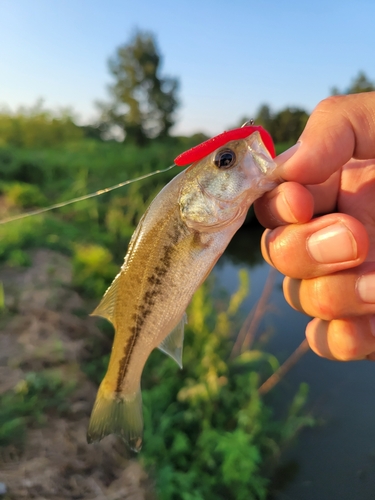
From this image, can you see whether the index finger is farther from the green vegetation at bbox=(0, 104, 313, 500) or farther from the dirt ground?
the dirt ground

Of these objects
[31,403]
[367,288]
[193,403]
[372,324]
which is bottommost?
[193,403]

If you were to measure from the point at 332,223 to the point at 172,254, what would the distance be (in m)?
0.78

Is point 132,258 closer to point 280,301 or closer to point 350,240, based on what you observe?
point 350,240

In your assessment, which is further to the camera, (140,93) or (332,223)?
(140,93)

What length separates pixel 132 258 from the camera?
1.68 metres

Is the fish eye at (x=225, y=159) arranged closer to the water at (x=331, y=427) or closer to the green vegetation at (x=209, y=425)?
the green vegetation at (x=209, y=425)

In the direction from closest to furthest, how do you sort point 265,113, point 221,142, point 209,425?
point 221,142 → point 209,425 → point 265,113

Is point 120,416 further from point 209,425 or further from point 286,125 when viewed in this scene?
point 286,125

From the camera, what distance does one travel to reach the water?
450 cm

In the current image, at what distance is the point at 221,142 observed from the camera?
149cm

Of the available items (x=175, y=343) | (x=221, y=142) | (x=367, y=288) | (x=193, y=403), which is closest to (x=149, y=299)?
(x=175, y=343)

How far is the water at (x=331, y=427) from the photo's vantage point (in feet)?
14.8

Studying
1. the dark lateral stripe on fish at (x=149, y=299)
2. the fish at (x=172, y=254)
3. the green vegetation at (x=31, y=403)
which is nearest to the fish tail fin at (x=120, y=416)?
the fish at (x=172, y=254)

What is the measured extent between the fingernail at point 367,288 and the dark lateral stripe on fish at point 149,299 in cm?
100
